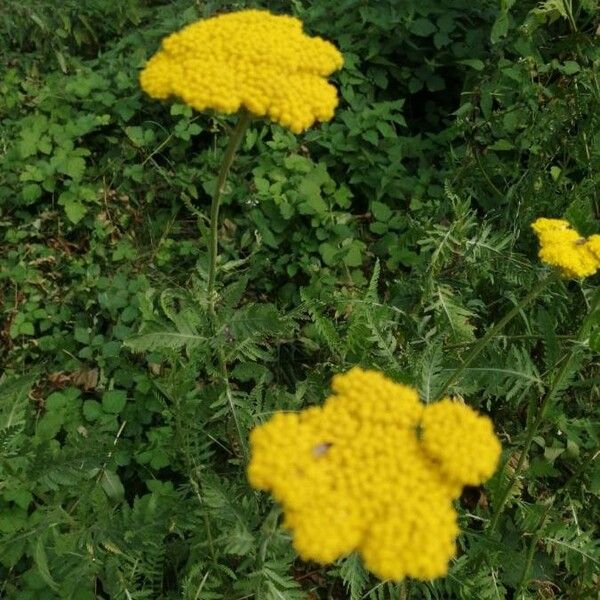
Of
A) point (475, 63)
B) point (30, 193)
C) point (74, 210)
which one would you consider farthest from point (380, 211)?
point (30, 193)

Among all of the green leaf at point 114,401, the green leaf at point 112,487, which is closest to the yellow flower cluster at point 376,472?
the green leaf at point 112,487

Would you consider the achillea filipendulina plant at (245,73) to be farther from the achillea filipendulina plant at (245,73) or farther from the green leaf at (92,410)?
the green leaf at (92,410)

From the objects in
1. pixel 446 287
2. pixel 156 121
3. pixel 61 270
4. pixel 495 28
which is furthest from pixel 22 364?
pixel 495 28

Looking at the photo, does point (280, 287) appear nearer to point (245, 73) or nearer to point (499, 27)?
point (499, 27)

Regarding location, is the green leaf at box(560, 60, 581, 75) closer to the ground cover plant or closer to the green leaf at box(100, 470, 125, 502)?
the ground cover plant

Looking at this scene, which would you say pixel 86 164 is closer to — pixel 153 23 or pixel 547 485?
pixel 153 23
